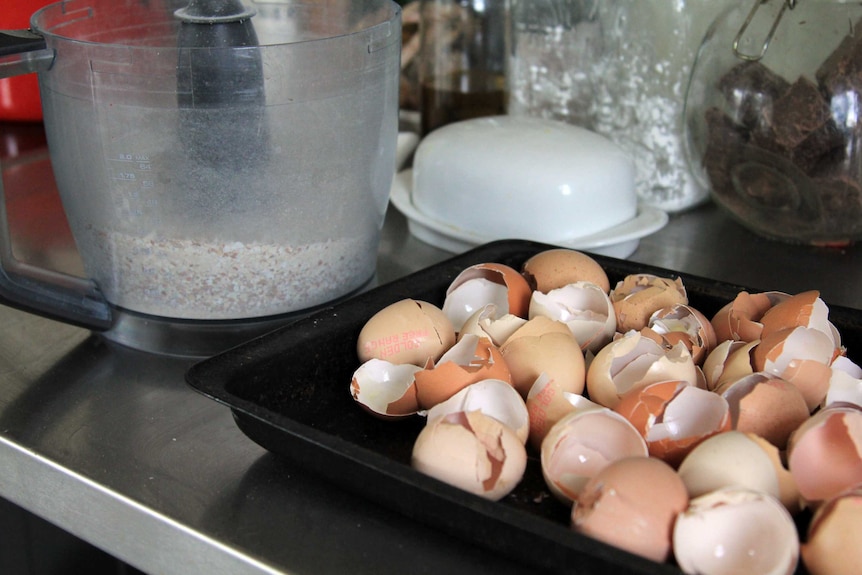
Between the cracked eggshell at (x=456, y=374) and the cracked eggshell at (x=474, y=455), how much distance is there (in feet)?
0.18

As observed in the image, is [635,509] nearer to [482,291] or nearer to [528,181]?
[482,291]

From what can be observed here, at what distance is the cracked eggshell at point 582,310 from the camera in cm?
67

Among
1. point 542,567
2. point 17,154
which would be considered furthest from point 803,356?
point 17,154

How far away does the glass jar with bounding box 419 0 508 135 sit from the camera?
46.8 inches

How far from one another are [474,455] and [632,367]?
159 mm

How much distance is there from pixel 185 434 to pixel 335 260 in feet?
0.67

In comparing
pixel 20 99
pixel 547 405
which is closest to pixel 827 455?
pixel 547 405

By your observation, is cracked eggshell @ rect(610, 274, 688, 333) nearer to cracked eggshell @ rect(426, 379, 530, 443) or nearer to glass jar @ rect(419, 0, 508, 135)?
cracked eggshell @ rect(426, 379, 530, 443)

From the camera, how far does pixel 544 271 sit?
0.73 metres

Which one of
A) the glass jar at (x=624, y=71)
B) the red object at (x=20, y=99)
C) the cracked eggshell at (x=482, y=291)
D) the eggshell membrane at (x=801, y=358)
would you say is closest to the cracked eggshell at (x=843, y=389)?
the eggshell membrane at (x=801, y=358)

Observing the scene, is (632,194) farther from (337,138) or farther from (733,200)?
(337,138)

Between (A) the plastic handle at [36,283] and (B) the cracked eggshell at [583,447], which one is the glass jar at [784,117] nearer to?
(B) the cracked eggshell at [583,447]

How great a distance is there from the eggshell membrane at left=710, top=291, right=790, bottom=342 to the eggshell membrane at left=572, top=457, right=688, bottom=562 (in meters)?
0.22

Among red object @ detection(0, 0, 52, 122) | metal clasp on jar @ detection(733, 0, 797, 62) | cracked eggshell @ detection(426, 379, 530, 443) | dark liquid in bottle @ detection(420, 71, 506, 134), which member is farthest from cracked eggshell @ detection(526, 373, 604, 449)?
red object @ detection(0, 0, 52, 122)
